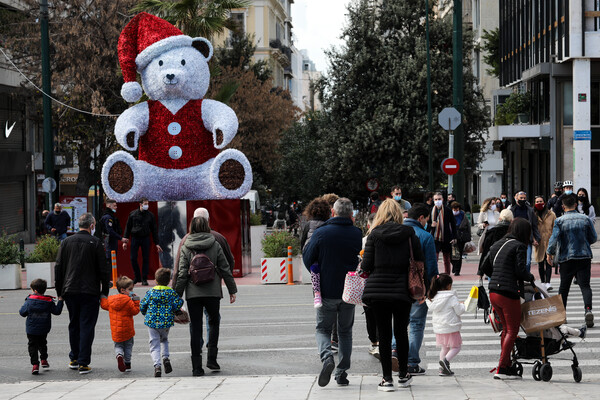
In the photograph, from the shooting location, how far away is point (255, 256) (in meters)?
29.4

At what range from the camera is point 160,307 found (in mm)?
10891

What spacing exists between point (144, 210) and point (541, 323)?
529 inches

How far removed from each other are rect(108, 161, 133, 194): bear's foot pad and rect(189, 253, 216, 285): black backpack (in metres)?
12.8

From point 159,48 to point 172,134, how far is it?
1.90m

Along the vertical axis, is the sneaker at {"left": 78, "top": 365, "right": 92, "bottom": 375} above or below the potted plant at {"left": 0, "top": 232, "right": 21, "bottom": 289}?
below

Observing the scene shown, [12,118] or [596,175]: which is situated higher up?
[12,118]

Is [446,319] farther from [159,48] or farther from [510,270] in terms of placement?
[159,48]

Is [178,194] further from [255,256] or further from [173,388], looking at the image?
[173,388]

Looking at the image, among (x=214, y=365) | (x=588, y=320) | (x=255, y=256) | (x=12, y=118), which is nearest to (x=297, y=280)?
(x=255, y=256)

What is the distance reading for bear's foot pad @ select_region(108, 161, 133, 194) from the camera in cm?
2333

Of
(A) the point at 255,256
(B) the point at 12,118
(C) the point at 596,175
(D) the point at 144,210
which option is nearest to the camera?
(D) the point at 144,210

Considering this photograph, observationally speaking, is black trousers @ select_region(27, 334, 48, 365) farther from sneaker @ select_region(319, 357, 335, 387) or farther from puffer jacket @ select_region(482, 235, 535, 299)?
puffer jacket @ select_region(482, 235, 535, 299)

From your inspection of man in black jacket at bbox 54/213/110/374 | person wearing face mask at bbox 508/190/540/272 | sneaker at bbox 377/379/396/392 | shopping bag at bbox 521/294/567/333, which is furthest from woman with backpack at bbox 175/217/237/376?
person wearing face mask at bbox 508/190/540/272

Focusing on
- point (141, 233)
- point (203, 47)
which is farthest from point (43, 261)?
point (203, 47)
